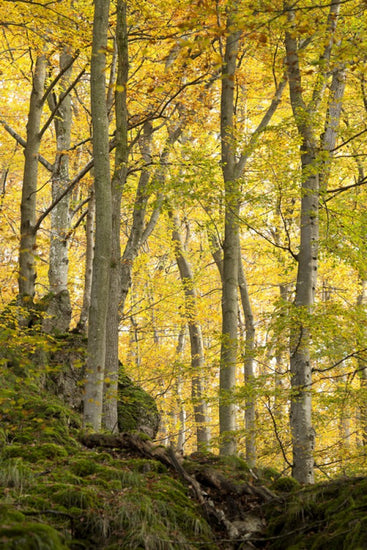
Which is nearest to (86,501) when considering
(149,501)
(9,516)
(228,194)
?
(149,501)

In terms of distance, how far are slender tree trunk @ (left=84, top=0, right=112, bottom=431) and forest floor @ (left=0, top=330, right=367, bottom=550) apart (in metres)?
0.83

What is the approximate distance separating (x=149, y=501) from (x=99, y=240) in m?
3.73

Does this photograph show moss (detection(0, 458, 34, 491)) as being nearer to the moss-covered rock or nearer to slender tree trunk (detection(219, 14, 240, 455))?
the moss-covered rock

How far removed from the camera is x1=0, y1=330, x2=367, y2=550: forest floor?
3.22 metres

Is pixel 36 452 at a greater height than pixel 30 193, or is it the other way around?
pixel 30 193

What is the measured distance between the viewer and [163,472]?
472 cm

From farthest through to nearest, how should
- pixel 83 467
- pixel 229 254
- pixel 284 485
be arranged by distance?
pixel 229 254 < pixel 284 485 < pixel 83 467

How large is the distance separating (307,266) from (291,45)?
391 cm

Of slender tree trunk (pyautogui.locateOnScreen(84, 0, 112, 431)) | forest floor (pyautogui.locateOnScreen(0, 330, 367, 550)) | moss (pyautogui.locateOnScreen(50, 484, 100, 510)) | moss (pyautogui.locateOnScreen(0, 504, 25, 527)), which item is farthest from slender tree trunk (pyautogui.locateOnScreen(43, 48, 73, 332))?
moss (pyautogui.locateOnScreen(0, 504, 25, 527))

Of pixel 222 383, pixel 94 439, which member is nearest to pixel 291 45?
pixel 222 383

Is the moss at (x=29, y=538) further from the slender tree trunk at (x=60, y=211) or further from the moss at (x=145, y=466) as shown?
the slender tree trunk at (x=60, y=211)

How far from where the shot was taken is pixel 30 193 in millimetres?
9406

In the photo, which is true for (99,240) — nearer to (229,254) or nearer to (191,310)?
(229,254)

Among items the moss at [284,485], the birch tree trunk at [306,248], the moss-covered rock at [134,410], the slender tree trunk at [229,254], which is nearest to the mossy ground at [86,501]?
the moss at [284,485]
